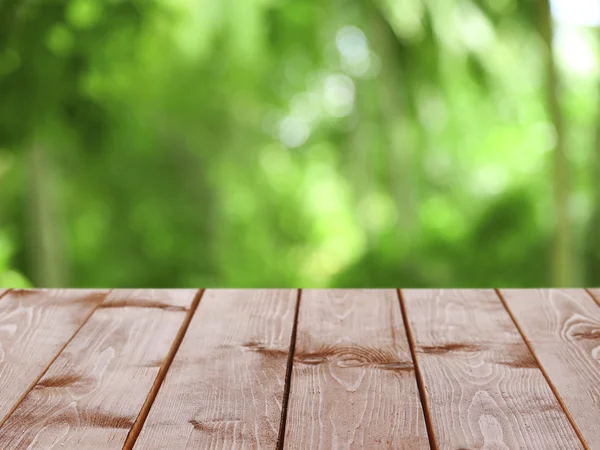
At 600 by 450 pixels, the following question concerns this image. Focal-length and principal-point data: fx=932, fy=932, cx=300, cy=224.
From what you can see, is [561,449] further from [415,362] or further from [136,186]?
[136,186]

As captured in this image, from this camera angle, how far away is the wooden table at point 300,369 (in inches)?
49.9

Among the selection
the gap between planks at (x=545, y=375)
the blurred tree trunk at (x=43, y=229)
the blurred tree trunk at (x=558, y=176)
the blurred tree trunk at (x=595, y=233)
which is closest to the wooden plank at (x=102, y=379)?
the gap between planks at (x=545, y=375)

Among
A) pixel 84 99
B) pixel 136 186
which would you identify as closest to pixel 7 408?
pixel 84 99

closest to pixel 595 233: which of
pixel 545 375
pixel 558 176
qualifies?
pixel 558 176

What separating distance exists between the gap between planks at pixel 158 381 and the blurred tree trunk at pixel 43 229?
737 centimetres

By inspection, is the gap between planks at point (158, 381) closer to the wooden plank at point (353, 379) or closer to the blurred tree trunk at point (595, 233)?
the wooden plank at point (353, 379)

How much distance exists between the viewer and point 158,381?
4.78 ft

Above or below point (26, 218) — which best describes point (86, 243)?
below

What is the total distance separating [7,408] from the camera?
1360mm

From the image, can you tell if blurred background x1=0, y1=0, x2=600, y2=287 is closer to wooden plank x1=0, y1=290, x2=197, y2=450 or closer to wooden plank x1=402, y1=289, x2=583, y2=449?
wooden plank x1=0, y1=290, x2=197, y2=450

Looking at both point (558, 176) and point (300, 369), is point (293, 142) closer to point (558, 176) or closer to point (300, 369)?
point (558, 176)

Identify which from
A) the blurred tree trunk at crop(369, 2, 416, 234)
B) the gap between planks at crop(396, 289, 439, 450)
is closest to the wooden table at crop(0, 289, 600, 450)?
A: the gap between planks at crop(396, 289, 439, 450)

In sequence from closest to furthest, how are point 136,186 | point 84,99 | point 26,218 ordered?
point 84,99 → point 26,218 → point 136,186

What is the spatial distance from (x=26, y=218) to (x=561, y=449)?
894 centimetres
